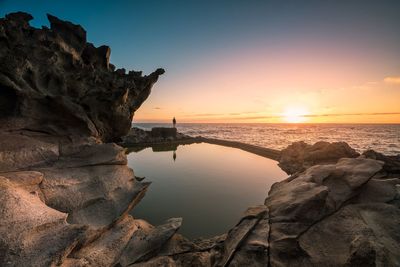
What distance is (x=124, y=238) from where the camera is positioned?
336 inches

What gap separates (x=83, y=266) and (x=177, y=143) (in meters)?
49.6

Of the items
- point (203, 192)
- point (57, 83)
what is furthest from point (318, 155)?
point (57, 83)

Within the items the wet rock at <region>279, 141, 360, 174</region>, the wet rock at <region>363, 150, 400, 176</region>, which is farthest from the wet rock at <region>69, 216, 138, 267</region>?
the wet rock at <region>279, 141, 360, 174</region>

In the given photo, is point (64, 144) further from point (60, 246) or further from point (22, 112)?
point (60, 246)

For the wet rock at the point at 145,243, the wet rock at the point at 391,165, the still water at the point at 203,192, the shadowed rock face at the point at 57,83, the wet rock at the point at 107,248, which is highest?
the shadowed rock face at the point at 57,83

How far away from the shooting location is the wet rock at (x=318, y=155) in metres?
20.8

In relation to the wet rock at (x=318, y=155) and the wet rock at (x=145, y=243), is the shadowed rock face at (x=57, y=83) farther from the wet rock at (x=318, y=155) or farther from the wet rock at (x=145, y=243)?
the wet rock at (x=318, y=155)

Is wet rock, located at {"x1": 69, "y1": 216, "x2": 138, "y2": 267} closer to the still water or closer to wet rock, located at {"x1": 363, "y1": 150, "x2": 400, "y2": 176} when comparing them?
the still water

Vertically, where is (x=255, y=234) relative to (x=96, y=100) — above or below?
below

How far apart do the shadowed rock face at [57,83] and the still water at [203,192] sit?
21.5ft

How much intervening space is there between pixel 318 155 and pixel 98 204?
2137cm

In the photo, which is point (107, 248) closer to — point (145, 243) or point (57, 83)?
point (145, 243)

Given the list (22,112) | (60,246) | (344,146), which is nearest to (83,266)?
(60,246)

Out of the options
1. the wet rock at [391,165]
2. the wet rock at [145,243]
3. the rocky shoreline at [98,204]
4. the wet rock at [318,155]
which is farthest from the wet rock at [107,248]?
the wet rock at [318,155]
